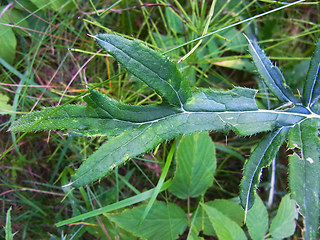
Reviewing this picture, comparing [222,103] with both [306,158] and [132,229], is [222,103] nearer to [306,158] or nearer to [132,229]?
[306,158]

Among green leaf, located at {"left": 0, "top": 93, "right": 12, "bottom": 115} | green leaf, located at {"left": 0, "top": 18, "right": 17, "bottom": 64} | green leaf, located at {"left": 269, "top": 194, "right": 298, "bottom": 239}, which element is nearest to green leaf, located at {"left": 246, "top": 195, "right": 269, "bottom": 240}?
green leaf, located at {"left": 269, "top": 194, "right": 298, "bottom": 239}

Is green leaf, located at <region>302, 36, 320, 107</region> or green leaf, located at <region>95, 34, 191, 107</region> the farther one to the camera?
green leaf, located at <region>302, 36, 320, 107</region>

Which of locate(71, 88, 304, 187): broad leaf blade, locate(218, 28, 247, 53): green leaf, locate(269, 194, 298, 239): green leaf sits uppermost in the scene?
locate(218, 28, 247, 53): green leaf

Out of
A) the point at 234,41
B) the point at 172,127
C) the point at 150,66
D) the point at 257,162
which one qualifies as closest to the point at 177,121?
the point at 172,127

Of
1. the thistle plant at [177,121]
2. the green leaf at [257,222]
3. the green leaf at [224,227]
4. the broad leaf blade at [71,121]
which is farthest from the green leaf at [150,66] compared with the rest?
the green leaf at [257,222]

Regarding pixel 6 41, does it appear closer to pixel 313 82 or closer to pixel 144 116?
pixel 144 116

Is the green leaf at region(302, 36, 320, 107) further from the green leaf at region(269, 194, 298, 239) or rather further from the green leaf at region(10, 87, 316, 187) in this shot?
the green leaf at region(269, 194, 298, 239)

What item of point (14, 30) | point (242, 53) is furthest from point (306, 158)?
point (14, 30)
